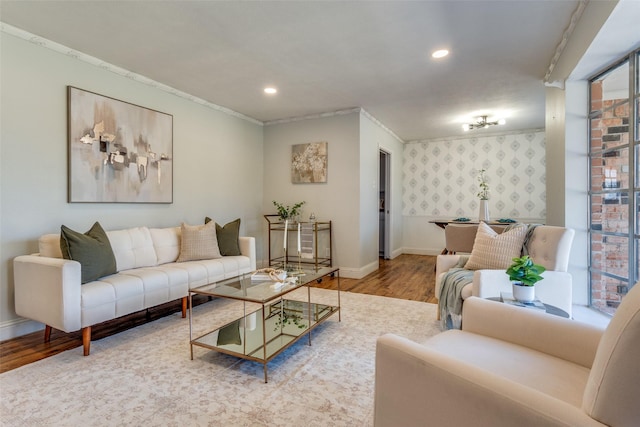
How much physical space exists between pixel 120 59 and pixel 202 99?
1212 mm

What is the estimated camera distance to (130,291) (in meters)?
2.55

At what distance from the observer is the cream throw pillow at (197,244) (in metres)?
3.45

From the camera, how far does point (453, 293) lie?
2.42 m

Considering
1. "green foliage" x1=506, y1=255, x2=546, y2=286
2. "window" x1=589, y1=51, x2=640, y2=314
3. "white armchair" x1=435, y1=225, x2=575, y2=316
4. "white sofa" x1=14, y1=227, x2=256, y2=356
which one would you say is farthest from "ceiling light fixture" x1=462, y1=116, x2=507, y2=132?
"white sofa" x1=14, y1=227, x2=256, y2=356

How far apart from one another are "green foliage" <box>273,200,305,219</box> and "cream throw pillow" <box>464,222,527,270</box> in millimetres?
2822

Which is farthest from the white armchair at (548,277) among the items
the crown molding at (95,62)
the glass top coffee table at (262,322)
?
the crown molding at (95,62)

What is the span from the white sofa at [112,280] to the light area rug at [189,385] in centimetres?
27

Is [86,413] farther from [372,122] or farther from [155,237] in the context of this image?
[372,122]

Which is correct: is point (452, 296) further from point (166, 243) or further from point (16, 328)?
point (16, 328)

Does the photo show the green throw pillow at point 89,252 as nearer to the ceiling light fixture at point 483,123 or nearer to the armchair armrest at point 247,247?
the armchair armrest at point 247,247

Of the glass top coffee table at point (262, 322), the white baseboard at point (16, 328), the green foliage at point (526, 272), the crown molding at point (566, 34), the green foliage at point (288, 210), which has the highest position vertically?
the crown molding at point (566, 34)

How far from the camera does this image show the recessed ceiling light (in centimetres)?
291

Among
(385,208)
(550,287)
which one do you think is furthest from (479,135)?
(550,287)

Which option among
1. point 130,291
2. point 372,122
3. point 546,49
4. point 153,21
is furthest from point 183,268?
point 546,49
